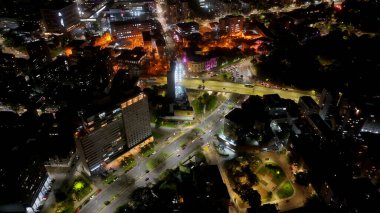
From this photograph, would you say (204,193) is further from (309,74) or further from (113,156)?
(309,74)

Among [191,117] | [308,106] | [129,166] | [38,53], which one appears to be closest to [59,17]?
[38,53]

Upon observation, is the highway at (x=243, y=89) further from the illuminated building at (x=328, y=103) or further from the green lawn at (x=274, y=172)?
the green lawn at (x=274, y=172)

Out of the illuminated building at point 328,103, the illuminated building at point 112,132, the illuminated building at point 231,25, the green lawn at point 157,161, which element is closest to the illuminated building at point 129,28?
the illuminated building at point 231,25

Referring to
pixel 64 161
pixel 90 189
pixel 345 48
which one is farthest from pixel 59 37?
pixel 345 48

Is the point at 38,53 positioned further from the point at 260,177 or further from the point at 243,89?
the point at 260,177

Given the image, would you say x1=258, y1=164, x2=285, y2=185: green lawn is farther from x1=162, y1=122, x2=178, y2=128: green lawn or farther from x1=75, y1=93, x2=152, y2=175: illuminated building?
x1=75, y1=93, x2=152, y2=175: illuminated building

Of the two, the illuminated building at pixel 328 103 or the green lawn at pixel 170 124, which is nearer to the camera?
the illuminated building at pixel 328 103
